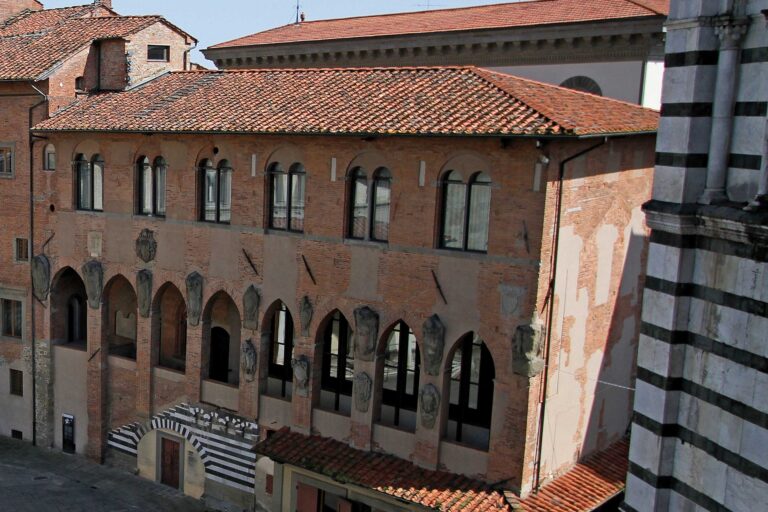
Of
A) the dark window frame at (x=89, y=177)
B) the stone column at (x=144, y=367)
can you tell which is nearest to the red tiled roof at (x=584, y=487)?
the stone column at (x=144, y=367)

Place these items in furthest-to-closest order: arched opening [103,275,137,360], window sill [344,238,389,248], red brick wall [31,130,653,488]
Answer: arched opening [103,275,137,360] → window sill [344,238,389,248] → red brick wall [31,130,653,488]

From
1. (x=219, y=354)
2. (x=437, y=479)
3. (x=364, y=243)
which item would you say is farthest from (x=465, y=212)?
(x=219, y=354)

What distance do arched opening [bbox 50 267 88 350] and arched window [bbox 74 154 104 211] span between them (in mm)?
2155

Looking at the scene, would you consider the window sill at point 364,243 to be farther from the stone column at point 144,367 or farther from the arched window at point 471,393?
the stone column at point 144,367

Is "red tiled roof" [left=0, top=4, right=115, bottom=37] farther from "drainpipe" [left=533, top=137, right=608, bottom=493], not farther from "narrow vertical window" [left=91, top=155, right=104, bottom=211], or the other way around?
"drainpipe" [left=533, top=137, right=608, bottom=493]

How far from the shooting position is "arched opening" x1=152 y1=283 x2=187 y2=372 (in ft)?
77.8

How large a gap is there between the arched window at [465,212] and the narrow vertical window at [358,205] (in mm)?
1988

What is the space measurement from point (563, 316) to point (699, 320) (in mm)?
7994

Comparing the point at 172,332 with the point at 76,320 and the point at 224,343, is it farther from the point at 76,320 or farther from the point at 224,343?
the point at 76,320

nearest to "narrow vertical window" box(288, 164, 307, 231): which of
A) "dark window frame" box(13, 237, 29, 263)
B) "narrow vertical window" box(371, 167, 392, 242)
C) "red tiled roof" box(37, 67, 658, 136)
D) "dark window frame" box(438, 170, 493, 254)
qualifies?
"red tiled roof" box(37, 67, 658, 136)

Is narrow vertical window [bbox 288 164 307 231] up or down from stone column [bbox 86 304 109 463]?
up

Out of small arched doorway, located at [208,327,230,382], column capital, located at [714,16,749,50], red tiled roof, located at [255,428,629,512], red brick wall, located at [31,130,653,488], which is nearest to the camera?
column capital, located at [714,16,749,50]

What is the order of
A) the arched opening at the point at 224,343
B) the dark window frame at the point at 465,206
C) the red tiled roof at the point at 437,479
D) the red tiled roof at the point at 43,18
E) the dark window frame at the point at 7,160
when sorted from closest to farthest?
the red tiled roof at the point at 437,479 → the dark window frame at the point at 465,206 → the arched opening at the point at 224,343 → the dark window frame at the point at 7,160 → the red tiled roof at the point at 43,18

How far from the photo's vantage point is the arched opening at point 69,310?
25.3 m
